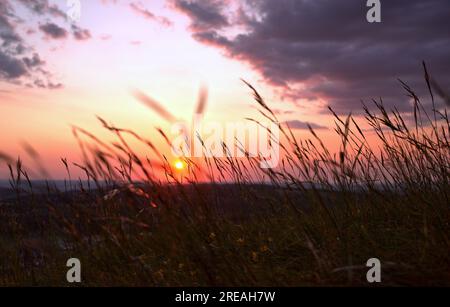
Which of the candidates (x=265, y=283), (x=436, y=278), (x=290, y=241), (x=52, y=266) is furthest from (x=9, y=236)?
(x=436, y=278)

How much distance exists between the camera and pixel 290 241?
3195mm

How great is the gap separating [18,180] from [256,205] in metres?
2.06

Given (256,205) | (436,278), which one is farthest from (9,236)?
(436,278)

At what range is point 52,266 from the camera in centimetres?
422

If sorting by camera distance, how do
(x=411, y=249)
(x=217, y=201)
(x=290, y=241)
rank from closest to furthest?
(x=411, y=249)
(x=290, y=241)
(x=217, y=201)

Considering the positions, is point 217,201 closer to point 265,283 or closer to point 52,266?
point 52,266
